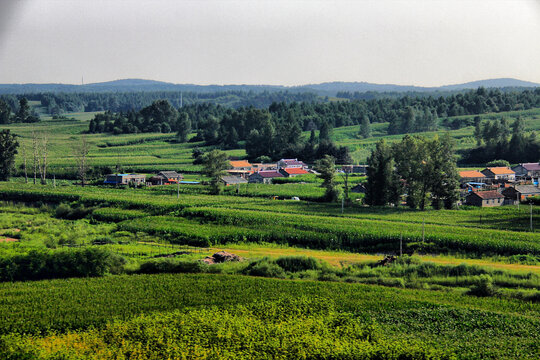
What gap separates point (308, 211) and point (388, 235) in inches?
475

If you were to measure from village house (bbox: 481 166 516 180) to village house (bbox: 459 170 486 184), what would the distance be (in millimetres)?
1429

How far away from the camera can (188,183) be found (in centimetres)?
7562

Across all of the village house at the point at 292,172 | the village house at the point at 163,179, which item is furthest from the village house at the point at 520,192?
the village house at the point at 163,179

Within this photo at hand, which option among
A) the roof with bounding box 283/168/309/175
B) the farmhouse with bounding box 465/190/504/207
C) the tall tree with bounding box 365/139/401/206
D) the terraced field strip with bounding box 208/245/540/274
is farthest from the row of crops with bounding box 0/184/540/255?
the roof with bounding box 283/168/309/175

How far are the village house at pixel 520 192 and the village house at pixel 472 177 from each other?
12151 mm

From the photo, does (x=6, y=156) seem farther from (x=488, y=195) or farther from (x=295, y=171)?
(x=488, y=195)

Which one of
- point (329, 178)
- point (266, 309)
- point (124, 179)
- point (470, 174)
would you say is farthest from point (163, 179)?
point (266, 309)

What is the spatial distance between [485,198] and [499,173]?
2217 centimetres

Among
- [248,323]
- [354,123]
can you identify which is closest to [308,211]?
[248,323]

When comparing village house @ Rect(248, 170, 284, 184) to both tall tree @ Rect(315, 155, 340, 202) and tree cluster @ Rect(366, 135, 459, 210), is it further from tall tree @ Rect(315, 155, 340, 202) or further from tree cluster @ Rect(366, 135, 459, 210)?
tree cluster @ Rect(366, 135, 459, 210)

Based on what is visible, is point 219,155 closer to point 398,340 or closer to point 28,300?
point 28,300

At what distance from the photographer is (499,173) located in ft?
252

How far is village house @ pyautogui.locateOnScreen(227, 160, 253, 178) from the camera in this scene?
3306 inches

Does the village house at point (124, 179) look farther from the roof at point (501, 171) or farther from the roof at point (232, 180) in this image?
the roof at point (501, 171)
